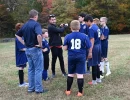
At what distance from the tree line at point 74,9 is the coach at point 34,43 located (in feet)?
113

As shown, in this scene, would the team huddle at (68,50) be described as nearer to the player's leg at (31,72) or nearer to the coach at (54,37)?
the player's leg at (31,72)

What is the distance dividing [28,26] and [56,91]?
1.86 m

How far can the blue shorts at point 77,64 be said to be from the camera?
21.2ft

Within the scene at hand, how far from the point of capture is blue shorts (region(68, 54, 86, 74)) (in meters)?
6.47

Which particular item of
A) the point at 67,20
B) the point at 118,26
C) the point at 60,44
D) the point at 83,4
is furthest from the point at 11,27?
the point at 60,44

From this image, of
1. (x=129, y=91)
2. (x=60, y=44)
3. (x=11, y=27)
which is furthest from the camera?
(x=11, y=27)

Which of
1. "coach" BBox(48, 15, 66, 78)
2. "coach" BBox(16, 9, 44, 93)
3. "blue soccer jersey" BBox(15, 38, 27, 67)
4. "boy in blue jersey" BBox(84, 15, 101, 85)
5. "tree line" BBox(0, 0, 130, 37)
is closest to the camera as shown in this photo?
"coach" BBox(16, 9, 44, 93)

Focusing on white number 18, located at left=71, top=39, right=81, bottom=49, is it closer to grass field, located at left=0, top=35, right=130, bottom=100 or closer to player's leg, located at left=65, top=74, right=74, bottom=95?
player's leg, located at left=65, top=74, right=74, bottom=95

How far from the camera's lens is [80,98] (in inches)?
249

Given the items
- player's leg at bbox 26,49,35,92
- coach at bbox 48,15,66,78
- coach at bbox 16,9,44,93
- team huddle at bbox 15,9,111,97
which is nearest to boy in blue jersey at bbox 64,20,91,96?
team huddle at bbox 15,9,111,97

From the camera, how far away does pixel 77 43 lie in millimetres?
6422

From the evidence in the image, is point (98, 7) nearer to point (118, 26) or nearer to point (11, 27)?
point (118, 26)

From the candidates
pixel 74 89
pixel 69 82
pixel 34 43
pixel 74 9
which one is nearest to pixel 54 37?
pixel 34 43

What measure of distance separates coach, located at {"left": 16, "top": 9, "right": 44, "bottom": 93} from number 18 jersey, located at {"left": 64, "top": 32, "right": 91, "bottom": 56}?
73 cm
